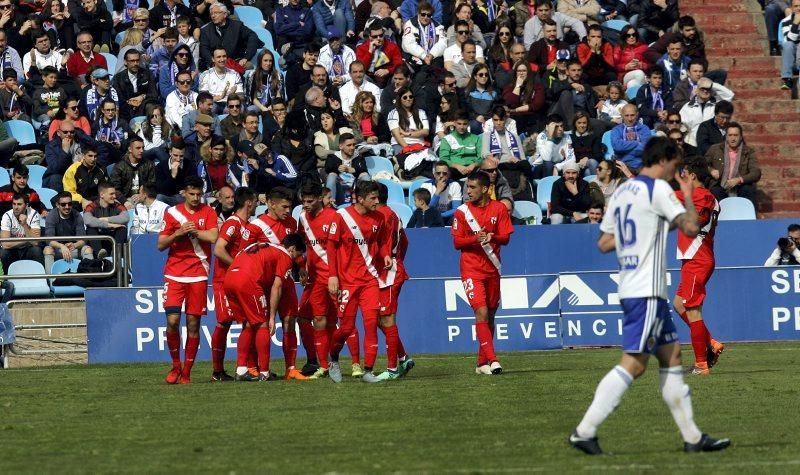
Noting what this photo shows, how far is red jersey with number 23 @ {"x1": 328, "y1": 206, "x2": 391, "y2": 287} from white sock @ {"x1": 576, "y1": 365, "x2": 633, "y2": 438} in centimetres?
691

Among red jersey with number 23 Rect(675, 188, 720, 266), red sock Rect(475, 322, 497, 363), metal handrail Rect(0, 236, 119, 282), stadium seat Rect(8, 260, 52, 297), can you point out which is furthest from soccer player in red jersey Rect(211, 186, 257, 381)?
stadium seat Rect(8, 260, 52, 297)

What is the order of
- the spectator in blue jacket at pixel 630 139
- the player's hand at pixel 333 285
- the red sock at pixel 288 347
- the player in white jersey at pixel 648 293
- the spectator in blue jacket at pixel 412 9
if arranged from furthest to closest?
the spectator in blue jacket at pixel 412 9 < the spectator in blue jacket at pixel 630 139 < the red sock at pixel 288 347 < the player's hand at pixel 333 285 < the player in white jersey at pixel 648 293

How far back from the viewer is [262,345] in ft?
56.3

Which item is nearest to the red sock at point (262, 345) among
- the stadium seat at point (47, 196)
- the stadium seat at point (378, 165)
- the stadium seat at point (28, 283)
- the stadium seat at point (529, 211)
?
the stadium seat at point (28, 283)

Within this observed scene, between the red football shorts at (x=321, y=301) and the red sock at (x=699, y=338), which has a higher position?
the red football shorts at (x=321, y=301)

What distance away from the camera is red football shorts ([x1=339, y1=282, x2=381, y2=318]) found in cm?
1658

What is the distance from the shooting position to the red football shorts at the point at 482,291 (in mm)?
17375

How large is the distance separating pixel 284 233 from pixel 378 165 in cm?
869

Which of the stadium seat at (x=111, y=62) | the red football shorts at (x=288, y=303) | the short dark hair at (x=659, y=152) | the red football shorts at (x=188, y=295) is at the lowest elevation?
the red football shorts at (x=288, y=303)

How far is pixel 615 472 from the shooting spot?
30.3ft

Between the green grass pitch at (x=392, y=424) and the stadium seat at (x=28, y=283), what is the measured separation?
5.51 meters

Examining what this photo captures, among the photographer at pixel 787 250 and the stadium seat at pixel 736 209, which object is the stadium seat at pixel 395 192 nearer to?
the stadium seat at pixel 736 209

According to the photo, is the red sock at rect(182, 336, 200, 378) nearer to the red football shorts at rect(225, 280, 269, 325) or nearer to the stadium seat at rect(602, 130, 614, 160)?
the red football shorts at rect(225, 280, 269, 325)

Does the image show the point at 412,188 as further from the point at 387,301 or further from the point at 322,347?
the point at 387,301
